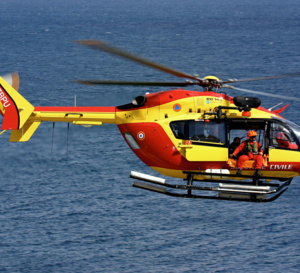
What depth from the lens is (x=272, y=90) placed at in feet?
342

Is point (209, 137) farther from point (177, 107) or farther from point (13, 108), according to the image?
point (13, 108)

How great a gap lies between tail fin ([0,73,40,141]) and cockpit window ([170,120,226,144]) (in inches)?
336

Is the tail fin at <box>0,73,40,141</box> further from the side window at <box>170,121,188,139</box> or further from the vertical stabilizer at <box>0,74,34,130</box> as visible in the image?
the side window at <box>170,121,188,139</box>

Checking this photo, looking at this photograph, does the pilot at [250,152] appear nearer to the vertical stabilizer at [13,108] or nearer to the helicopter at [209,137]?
the helicopter at [209,137]

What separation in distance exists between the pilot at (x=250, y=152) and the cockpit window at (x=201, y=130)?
3.33ft

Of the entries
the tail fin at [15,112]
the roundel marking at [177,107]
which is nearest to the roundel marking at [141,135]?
the roundel marking at [177,107]

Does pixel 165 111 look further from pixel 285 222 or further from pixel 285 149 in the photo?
pixel 285 222

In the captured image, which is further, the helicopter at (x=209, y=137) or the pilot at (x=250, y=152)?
the helicopter at (x=209, y=137)

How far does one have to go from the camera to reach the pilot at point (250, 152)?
31.8 meters

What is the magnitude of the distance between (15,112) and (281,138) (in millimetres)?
14675

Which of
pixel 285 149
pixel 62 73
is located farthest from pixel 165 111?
pixel 62 73

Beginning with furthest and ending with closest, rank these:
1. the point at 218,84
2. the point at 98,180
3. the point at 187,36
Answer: the point at 187,36, the point at 98,180, the point at 218,84

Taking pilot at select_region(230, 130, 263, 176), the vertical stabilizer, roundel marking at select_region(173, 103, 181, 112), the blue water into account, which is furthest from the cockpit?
the blue water

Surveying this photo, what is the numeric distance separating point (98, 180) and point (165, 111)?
167ft
